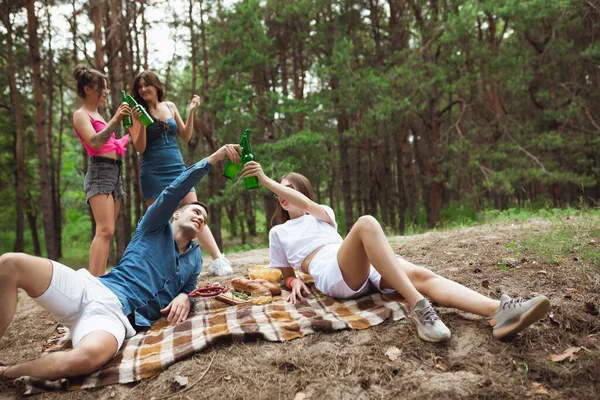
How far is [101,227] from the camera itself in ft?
A: 12.1

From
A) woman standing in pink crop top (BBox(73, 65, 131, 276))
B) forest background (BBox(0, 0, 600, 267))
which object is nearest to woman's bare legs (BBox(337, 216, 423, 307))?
woman standing in pink crop top (BBox(73, 65, 131, 276))

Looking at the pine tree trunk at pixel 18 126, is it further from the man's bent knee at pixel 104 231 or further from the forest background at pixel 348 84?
the man's bent knee at pixel 104 231

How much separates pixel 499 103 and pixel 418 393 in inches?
529

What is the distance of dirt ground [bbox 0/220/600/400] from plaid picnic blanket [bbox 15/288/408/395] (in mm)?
60

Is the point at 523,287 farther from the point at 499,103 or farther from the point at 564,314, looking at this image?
the point at 499,103

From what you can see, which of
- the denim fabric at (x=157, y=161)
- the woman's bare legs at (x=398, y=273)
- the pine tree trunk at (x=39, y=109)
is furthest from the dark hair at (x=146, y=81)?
the pine tree trunk at (x=39, y=109)

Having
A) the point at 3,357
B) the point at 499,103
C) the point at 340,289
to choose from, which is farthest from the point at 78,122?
the point at 499,103

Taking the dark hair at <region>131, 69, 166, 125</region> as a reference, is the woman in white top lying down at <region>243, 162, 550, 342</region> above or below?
below

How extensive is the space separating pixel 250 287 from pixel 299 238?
751mm

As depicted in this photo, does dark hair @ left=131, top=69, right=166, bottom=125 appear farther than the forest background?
No

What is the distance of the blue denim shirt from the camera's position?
2822 millimetres

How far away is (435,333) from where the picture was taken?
7.50 feet

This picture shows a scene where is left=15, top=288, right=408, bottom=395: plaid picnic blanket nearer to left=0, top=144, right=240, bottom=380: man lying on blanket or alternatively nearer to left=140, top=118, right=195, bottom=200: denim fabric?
left=0, top=144, right=240, bottom=380: man lying on blanket

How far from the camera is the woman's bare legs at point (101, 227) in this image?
3686 millimetres
